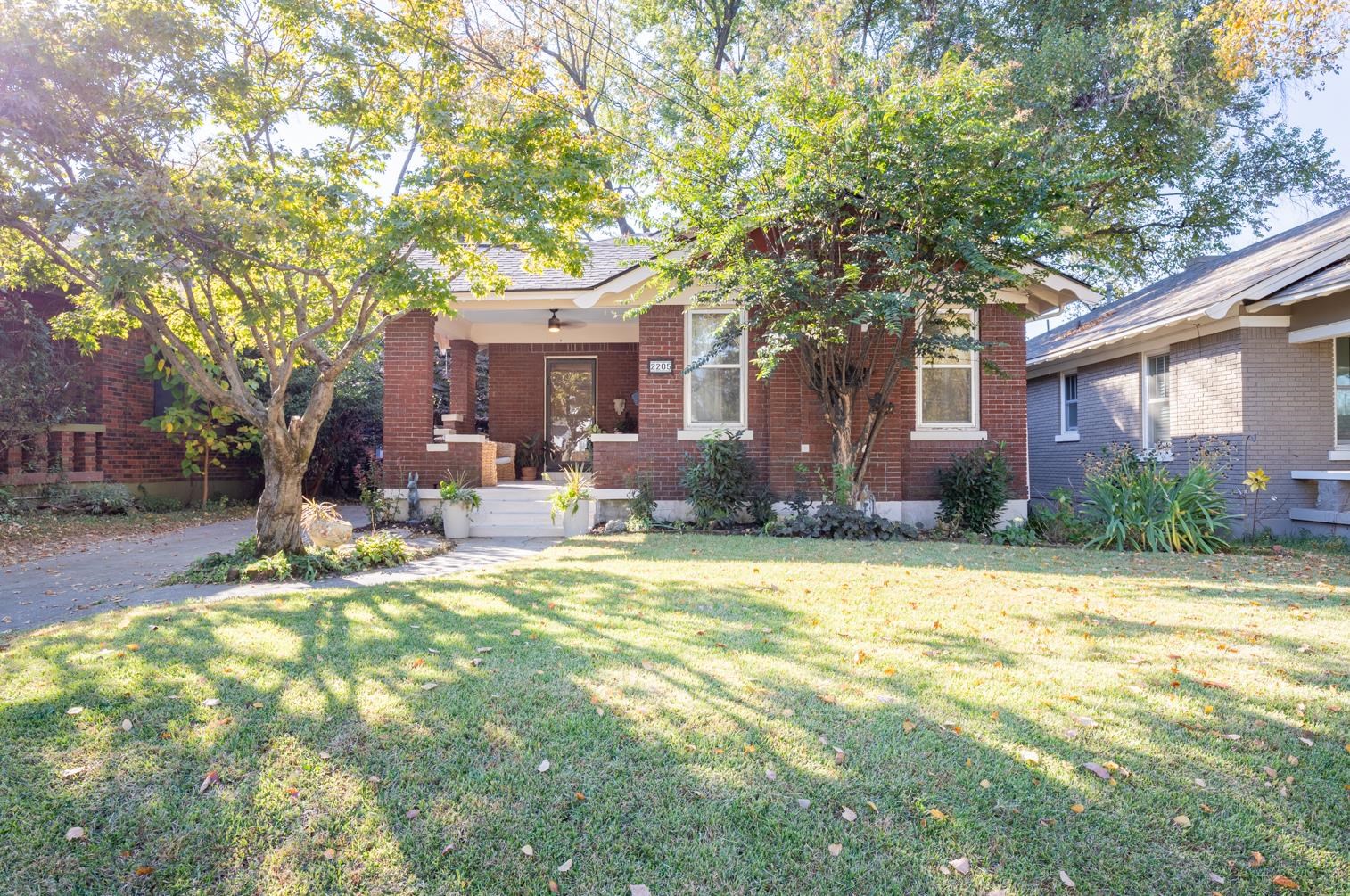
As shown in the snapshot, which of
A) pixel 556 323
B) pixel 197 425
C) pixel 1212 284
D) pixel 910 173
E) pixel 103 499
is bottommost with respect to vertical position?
pixel 103 499

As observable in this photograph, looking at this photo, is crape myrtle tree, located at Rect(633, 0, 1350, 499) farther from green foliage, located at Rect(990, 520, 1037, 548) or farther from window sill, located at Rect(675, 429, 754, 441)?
green foliage, located at Rect(990, 520, 1037, 548)

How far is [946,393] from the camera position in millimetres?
11195

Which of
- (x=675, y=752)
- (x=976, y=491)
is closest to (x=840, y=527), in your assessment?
(x=976, y=491)

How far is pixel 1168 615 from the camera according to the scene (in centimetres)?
522

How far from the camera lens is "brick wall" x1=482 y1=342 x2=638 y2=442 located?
1446 centimetres

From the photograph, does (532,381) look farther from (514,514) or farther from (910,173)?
(910,173)

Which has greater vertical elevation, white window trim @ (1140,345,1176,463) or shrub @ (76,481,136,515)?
white window trim @ (1140,345,1176,463)

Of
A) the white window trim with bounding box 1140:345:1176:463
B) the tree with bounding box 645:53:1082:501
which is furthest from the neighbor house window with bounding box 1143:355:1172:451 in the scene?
the tree with bounding box 645:53:1082:501

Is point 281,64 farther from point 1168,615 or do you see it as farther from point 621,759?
point 1168,615

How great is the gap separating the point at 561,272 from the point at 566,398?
10.3ft

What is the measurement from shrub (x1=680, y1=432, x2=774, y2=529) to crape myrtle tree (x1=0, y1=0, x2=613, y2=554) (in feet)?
12.0

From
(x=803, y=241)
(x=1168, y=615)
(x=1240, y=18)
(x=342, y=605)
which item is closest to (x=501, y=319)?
(x=803, y=241)

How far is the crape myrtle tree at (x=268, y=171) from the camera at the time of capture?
19.3 ft

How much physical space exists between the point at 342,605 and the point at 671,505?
608cm
